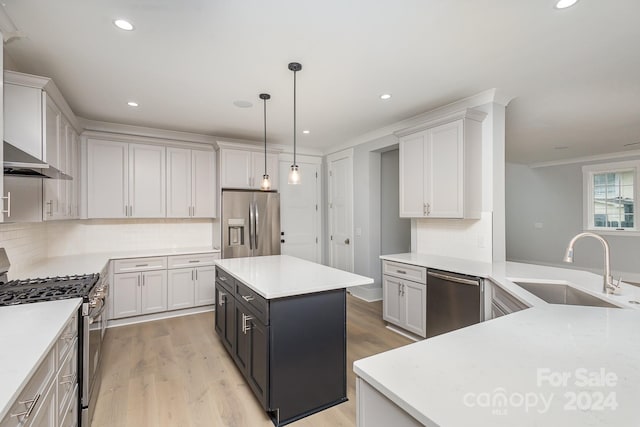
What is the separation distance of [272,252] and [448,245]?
8.16 feet

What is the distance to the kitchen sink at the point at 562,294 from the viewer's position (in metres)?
1.83

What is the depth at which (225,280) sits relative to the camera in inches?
111

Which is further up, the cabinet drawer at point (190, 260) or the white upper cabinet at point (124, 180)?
the white upper cabinet at point (124, 180)

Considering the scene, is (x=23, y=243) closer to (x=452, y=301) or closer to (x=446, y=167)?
(x=452, y=301)

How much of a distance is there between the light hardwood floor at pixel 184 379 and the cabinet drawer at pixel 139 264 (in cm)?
71

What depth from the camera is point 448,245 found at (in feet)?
11.4

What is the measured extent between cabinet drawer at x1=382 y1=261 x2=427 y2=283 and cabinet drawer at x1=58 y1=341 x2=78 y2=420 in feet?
9.20

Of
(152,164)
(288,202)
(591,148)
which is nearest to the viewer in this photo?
(152,164)

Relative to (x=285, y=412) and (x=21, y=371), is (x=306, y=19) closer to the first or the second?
(x=21, y=371)

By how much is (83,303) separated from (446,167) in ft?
10.8

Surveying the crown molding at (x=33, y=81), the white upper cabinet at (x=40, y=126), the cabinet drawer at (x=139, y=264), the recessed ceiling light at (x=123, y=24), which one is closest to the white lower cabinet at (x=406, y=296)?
the cabinet drawer at (x=139, y=264)

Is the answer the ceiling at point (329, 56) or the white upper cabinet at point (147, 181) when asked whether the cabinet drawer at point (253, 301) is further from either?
the white upper cabinet at point (147, 181)

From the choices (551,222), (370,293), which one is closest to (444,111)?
(370,293)

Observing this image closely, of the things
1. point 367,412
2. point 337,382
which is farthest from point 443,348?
Answer: point 337,382
